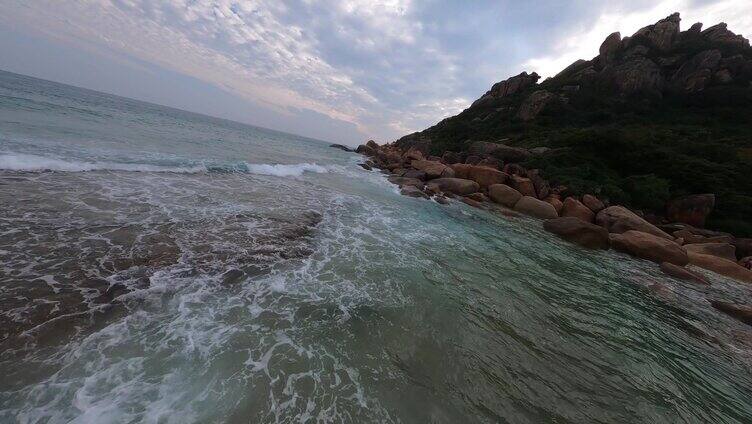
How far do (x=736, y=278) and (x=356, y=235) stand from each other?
1604cm

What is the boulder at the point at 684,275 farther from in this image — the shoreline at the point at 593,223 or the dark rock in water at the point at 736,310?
the dark rock in water at the point at 736,310

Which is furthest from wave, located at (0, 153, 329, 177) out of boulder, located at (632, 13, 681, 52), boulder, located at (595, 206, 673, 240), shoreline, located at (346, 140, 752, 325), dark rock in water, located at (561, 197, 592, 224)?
boulder, located at (632, 13, 681, 52)

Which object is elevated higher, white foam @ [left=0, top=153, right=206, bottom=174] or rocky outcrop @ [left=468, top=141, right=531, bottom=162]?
rocky outcrop @ [left=468, top=141, right=531, bottom=162]

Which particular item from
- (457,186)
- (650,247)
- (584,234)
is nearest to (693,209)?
(650,247)

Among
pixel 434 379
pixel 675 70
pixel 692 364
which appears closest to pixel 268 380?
pixel 434 379

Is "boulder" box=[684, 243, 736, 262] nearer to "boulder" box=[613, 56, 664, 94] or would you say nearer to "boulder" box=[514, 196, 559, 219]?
"boulder" box=[514, 196, 559, 219]

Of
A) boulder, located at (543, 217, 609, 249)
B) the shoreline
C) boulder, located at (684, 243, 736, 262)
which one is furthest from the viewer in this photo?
boulder, located at (684, 243, 736, 262)

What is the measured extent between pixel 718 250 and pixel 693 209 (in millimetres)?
6464

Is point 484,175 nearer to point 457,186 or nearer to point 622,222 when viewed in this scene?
point 457,186

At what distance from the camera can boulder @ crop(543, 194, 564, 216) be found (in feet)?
64.0

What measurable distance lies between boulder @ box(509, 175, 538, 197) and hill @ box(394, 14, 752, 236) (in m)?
2.34

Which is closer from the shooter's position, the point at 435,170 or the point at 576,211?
the point at 576,211

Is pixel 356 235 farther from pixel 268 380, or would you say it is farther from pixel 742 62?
pixel 742 62

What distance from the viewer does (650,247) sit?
44.3 ft
